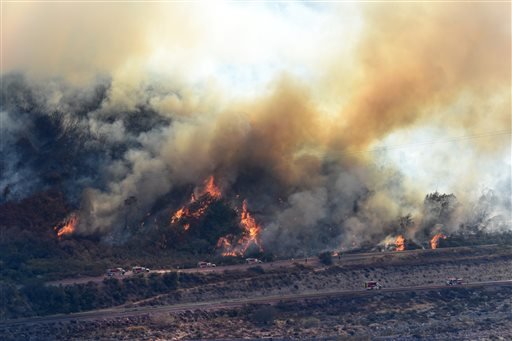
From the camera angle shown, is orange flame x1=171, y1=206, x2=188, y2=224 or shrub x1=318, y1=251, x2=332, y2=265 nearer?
shrub x1=318, y1=251, x2=332, y2=265

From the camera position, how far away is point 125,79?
19650 cm

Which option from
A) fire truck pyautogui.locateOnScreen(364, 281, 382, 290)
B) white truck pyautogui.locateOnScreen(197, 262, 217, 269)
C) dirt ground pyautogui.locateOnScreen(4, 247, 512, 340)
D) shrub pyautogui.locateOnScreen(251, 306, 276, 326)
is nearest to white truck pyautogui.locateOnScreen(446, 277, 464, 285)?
dirt ground pyautogui.locateOnScreen(4, 247, 512, 340)

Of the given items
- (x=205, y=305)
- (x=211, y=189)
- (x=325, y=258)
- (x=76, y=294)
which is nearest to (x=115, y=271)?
(x=76, y=294)

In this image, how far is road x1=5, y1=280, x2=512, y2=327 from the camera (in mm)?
152375

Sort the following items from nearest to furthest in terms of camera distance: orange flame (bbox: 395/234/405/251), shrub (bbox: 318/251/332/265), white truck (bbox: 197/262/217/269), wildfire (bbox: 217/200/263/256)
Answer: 1. white truck (bbox: 197/262/217/269)
2. shrub (bbox: 318/251/332/265)
3. wildfire (bbox: 217/200/263/256)
4. orange flame (bbox: 395/234/405/251)

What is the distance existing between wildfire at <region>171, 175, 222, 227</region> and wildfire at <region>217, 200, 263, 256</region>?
19.0ft

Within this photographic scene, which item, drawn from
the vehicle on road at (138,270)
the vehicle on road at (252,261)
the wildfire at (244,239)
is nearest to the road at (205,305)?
the vehicle on road at (138,270)

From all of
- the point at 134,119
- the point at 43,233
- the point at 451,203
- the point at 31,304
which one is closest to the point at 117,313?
the point at 31,304

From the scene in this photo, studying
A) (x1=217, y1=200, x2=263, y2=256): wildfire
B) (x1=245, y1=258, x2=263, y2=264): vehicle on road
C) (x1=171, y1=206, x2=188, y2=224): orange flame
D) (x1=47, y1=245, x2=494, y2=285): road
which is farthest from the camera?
(x1=171, y1=206, x2=188, y2=224): orange flame

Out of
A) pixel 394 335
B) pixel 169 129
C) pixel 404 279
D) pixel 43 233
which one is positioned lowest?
pixel 394 335

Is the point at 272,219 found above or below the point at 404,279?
above

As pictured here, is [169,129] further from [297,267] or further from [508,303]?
[508,303]

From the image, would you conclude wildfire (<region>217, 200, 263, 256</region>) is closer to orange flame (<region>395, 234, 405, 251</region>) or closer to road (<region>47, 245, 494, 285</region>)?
road (<region>47, 245, 494, 285</region>)

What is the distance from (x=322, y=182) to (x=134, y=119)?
3603 cm
